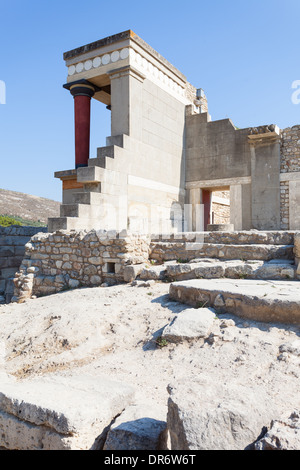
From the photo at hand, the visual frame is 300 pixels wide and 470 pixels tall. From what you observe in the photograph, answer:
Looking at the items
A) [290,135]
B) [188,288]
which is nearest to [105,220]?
[188,288]

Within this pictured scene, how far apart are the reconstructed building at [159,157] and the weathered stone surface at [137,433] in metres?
6.65

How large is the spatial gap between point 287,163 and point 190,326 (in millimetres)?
9370

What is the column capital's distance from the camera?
36.8 feet

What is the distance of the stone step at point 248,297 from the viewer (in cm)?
382

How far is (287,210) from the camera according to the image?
11383 mm

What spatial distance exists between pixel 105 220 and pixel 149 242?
2.03 meters

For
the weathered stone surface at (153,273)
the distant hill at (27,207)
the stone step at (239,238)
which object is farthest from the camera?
the distant hill at (27,207)

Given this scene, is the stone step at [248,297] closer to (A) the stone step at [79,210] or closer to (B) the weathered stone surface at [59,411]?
(B) the weathered stone surface at [59,411]

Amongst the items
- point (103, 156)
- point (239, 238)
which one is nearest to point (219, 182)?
point (103, 156)

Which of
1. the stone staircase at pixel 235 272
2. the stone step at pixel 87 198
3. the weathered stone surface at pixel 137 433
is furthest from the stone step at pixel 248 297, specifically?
the stone step at pixel 87 198

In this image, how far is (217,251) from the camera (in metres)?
6.80

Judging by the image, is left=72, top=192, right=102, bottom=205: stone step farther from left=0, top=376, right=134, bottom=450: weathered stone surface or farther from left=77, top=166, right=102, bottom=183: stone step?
left=0, top=376, right=134, bottom=450: weathered stone surface

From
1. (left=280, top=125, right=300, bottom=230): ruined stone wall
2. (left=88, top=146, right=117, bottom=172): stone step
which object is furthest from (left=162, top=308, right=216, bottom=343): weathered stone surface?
(left=280, top=125, right=300, bottom=230): ruined stone wall

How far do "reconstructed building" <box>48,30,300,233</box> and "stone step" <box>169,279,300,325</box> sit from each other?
15.1 ft
